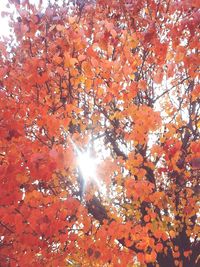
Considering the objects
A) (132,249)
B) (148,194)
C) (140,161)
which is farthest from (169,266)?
(140,161)

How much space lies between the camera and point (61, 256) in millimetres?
12734

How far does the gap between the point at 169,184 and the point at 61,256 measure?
16.5 feet

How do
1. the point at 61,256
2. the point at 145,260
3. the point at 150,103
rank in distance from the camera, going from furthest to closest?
1. the point at 61,256
2. the point at 150,103
3. the point at 145,260

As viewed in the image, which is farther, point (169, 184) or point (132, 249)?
point (169, 184)

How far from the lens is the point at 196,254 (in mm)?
10500

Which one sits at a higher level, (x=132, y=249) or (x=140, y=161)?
(x=140, y=161)

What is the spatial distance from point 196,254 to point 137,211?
7.16ft

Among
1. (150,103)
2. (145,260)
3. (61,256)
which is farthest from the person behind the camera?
(61,256)

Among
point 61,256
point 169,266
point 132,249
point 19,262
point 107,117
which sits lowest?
point 169,266

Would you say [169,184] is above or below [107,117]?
below

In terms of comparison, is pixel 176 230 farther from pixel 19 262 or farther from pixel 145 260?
pixel 19 262

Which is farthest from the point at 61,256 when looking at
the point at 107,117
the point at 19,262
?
the point at 107,117

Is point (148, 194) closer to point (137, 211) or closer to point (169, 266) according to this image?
point (137, 211)

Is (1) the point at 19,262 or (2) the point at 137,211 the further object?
(2) the point at 137,211
